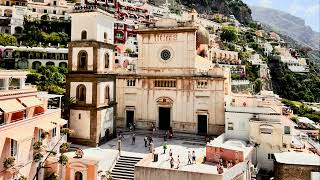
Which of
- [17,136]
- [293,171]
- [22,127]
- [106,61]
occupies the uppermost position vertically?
[106,61]

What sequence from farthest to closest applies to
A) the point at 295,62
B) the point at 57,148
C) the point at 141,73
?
1. the point at 295,62
2. the point at 141,73
3. the point at 57,148

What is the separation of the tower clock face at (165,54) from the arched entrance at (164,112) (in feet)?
11.9

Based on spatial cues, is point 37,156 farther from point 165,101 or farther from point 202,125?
point 202,125

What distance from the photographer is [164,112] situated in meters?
28.6

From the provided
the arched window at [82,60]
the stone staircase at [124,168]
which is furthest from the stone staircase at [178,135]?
the arched window at [82,60]

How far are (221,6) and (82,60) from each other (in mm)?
125254

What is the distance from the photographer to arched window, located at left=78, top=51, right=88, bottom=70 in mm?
24594

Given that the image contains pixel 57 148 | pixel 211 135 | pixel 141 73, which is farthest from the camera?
pixel 141 73

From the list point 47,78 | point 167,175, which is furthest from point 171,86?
point 47,78

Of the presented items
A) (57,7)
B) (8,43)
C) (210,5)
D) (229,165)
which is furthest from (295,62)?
(229,165)

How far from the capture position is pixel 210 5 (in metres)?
136

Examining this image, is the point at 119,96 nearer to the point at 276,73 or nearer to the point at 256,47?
the point at 276,73

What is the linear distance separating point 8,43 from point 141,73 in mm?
36035

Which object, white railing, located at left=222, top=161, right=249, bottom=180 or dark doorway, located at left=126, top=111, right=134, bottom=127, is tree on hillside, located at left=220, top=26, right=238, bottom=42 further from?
white railing, located at left=222, top=161, right=249, bottom=180
